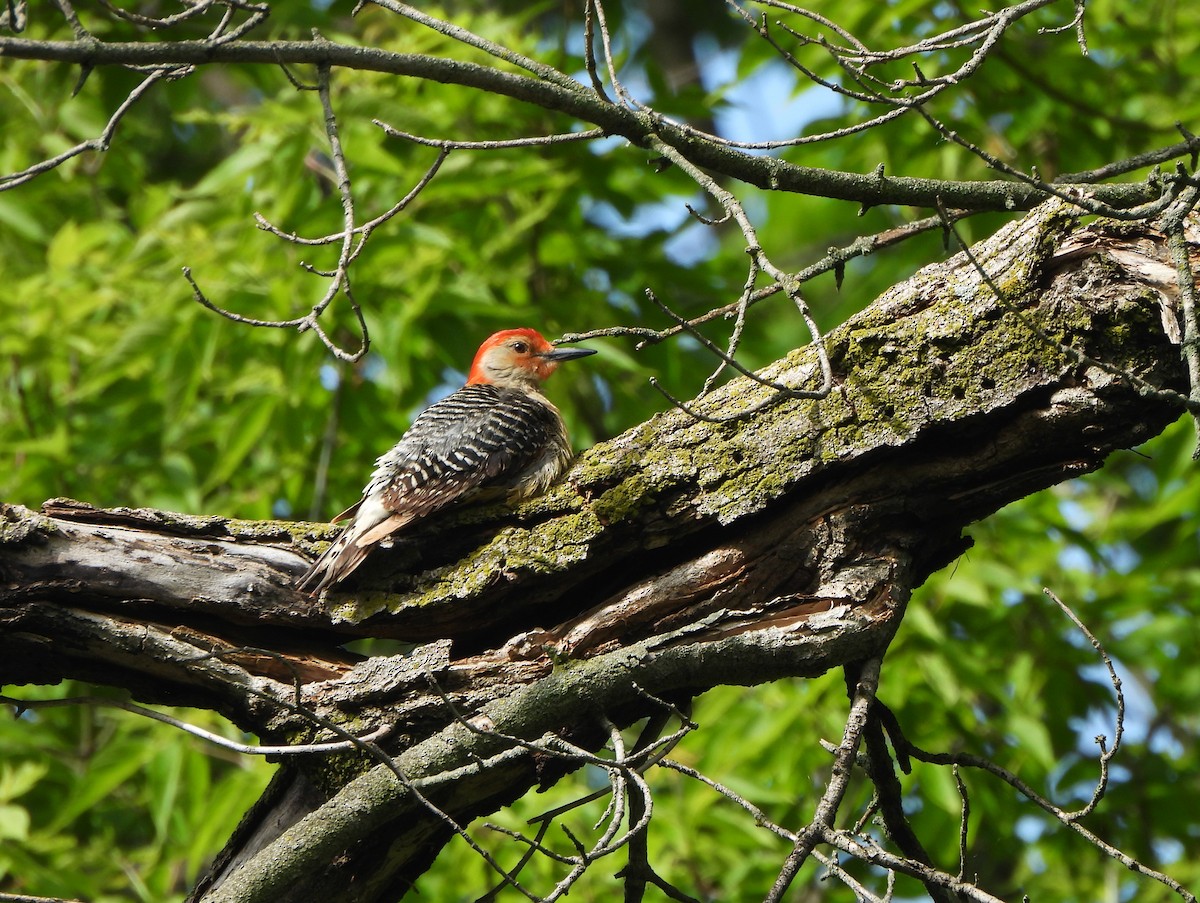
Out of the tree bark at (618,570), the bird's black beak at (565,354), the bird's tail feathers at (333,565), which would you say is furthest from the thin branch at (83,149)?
the bird's black beak at (565,354)

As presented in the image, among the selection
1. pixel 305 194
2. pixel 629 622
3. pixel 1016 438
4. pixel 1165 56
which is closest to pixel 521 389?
pixel 305 194

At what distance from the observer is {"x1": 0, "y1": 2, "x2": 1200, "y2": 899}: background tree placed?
5.37m

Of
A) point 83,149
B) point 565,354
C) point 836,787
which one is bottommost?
point 836,787

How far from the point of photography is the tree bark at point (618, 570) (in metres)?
2.85

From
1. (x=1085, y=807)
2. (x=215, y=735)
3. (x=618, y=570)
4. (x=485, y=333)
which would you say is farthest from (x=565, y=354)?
(x=1085, y=807)

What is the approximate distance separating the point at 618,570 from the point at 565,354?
2.56m

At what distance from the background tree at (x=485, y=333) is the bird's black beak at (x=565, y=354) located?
0.16m

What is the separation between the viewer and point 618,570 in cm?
335

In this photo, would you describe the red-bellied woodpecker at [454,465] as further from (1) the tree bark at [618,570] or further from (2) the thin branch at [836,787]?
(2) the thin branch at [836,787]

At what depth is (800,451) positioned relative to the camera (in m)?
3.09

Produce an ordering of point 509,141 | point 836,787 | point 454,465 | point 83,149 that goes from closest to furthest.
Answer: point 836,787
point 83,149
point 509,141
point 454,465

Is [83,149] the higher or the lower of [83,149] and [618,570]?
the lower

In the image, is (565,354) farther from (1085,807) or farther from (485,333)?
(1085,807)

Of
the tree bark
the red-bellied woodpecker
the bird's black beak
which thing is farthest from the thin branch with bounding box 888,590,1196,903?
the bird's black beak
